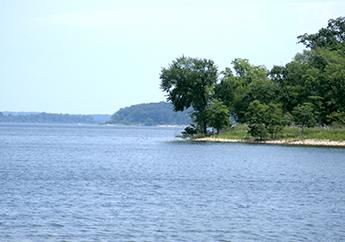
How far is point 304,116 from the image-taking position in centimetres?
10081

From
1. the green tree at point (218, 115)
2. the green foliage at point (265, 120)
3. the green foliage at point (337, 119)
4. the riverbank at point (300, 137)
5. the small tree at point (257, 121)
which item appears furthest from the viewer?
the green tree at point (218, 115)

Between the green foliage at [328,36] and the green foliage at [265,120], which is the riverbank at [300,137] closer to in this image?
the green foliage at [265,120]

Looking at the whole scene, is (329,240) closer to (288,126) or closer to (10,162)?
(10,162)

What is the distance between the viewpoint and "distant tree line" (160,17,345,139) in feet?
340

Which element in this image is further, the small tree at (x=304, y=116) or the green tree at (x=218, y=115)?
the green tree at (x=218, y=115)

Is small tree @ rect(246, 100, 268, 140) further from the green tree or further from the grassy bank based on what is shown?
the green tree

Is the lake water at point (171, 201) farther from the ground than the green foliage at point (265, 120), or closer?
closer

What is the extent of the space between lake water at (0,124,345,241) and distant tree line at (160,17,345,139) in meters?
39.7

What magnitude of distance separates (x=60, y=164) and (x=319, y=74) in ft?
202

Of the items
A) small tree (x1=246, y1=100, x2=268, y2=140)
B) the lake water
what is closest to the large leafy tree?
small tree (x1=246, y1=100, x2=268, y2=140)

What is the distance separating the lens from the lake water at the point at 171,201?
1057 inches

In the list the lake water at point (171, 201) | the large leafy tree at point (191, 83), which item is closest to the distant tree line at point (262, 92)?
the large leafy tree at point (191, 83)

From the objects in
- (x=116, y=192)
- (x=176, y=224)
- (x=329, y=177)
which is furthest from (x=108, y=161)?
(x=176, y=224)

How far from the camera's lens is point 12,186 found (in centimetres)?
4144
